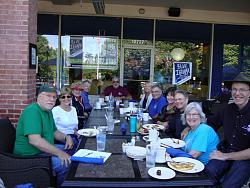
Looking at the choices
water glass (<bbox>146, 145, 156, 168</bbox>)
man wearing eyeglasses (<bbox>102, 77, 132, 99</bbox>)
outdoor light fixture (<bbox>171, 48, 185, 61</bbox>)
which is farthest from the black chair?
outdoor light fixture (<bbox>171, 48, 185, 61</bbox>)

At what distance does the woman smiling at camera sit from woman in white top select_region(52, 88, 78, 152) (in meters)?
1.57

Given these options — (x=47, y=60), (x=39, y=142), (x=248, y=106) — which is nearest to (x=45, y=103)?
(x=39, y=142)

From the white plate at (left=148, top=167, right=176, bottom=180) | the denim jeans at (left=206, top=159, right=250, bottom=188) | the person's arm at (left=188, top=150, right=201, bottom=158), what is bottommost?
the denim jeans at (left=206, top=159, right=250, bottom=188)

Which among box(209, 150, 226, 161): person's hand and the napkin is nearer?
the napkin

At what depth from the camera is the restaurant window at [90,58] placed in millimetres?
9031

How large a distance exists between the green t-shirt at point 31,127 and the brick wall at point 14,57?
1180mm

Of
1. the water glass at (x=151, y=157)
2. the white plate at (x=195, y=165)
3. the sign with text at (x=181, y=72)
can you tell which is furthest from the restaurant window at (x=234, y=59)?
the water glass at (x=151, y=157)

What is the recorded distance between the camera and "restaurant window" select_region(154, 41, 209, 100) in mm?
9336

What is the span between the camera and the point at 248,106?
2898 mm

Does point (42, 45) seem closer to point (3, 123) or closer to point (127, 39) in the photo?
point (127, 39)

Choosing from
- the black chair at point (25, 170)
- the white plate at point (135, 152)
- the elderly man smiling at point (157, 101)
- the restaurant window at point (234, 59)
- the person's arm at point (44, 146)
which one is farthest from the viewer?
the restaurant window at point (234, 59)

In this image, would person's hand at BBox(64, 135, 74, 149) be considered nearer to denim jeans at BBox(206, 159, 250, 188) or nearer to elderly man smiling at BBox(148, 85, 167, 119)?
denim jeans at BBox(206, 159, 250, 188)

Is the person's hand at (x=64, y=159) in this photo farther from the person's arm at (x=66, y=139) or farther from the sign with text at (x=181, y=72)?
the sign with text at (x=181, y=72)

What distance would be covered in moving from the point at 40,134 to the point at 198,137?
4.70 feet
